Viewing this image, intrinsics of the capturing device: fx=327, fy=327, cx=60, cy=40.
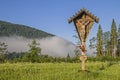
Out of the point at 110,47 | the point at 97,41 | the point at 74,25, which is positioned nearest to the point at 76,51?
the point at 97,41

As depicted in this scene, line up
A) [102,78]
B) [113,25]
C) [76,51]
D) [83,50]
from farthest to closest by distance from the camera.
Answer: [113,25]
[76,51]
[83,50]
[102,78]

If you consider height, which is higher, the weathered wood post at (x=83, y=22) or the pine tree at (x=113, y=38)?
the pine tree at (x=113, y=38)

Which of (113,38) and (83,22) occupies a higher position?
(113,38)

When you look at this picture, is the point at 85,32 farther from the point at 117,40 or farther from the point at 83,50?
the point at 117,40

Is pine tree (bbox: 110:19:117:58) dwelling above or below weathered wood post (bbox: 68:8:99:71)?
above

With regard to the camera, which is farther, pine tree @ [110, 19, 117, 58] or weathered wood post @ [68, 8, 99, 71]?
pine tree @ [110, 19, 117, 58]

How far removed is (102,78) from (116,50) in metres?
134

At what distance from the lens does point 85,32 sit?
20.8 meters

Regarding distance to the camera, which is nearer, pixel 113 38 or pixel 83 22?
pixel 83 22

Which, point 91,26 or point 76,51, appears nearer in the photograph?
point 91,26

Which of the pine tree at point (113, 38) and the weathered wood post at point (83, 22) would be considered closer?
the weathered wood post at point (83, 22)

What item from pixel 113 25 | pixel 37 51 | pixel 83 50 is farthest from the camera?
pixel 113 25

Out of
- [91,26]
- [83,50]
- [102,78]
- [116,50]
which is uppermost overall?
[116,50]

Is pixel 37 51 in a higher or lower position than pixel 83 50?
higher
